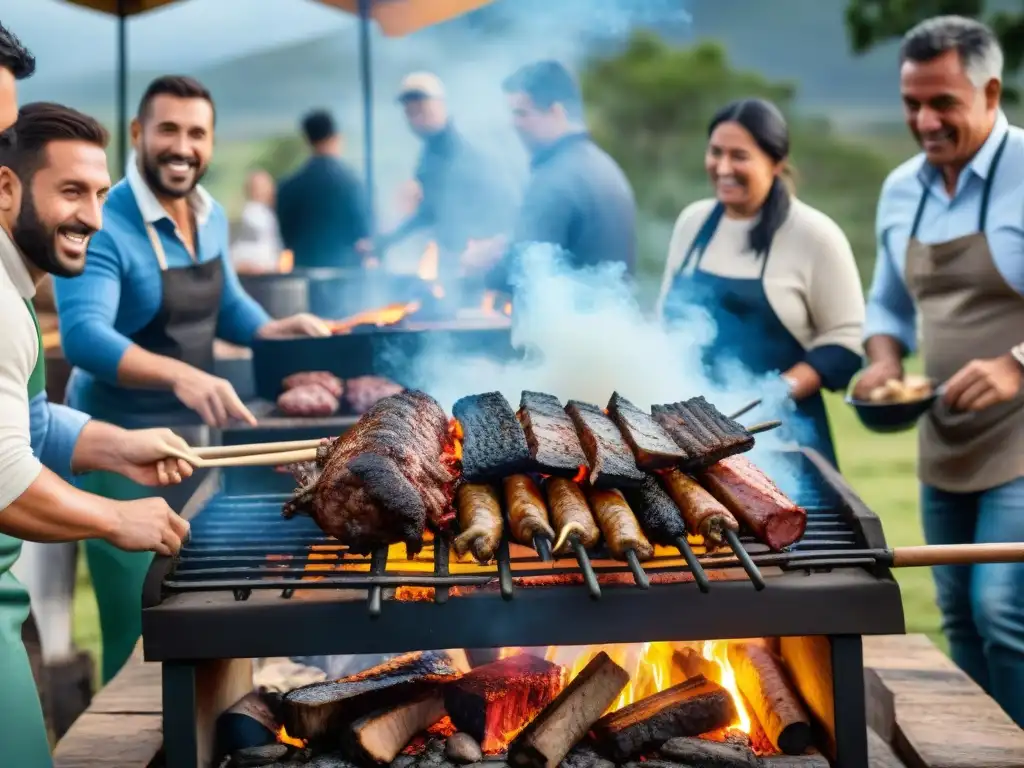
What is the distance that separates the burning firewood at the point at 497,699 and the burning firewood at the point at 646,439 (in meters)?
0.77

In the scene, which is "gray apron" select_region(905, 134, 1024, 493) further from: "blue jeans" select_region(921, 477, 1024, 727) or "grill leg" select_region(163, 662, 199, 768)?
"grill leg" select_region(163, 662, 199, 768)

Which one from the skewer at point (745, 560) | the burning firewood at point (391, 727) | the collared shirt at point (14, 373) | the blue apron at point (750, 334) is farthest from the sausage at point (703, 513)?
the blue apron at point (750, 334)

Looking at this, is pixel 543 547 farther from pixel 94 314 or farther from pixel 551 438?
pixel 94 314

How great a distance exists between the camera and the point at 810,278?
4875 millimetres

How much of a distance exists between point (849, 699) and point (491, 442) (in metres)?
1.23

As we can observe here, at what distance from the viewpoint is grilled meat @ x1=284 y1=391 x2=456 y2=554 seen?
275 centimetres

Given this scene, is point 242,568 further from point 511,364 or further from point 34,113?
point 511,364

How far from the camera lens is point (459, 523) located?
2924 millimetres

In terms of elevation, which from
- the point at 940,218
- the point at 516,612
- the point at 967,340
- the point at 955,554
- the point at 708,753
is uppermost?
the point at 940,218

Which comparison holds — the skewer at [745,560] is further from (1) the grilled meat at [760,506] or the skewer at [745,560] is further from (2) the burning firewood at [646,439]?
(2) the burning firewood at [646,439]

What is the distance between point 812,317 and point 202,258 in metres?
2.85

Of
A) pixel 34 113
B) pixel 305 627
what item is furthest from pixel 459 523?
pixel 34 113

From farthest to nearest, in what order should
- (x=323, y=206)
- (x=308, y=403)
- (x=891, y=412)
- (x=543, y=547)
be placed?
(x=323, y=206) → (x=308, y=403) → (x=891, y=412) → (x=543, y=547)

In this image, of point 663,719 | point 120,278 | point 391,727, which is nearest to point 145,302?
point 120,278
